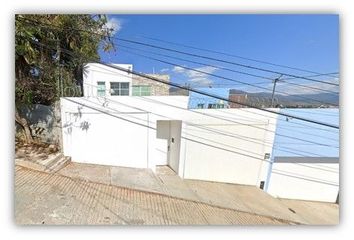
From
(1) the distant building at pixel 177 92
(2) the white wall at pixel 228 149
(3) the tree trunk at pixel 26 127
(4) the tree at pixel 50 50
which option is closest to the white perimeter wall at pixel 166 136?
(2) the white wall at pixel 228 149

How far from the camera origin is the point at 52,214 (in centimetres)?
244

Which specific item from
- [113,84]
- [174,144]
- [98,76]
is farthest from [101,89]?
[174,144]

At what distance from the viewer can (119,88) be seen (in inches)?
132

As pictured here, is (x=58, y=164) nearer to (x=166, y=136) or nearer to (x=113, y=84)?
(x=113, y=84)

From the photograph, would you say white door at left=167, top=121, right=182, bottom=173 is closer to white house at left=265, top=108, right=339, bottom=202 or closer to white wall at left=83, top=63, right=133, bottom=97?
white wall at left=83, top=63, right=133, bottom=97

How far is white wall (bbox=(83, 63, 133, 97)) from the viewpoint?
2.91 metres

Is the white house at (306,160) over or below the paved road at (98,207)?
A: over

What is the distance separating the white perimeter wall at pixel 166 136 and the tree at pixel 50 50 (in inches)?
12.0

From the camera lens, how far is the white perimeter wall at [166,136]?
129 inches

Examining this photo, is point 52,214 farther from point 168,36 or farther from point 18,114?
point 168,36

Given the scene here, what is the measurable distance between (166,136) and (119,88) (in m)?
0.84

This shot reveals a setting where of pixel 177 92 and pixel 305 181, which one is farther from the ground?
pixel 177 92

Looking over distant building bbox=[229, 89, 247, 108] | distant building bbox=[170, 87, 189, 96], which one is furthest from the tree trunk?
distant building bbox=[229, 89, 247, 108]

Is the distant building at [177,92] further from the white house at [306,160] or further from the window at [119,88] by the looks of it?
the white house at [306,160]
